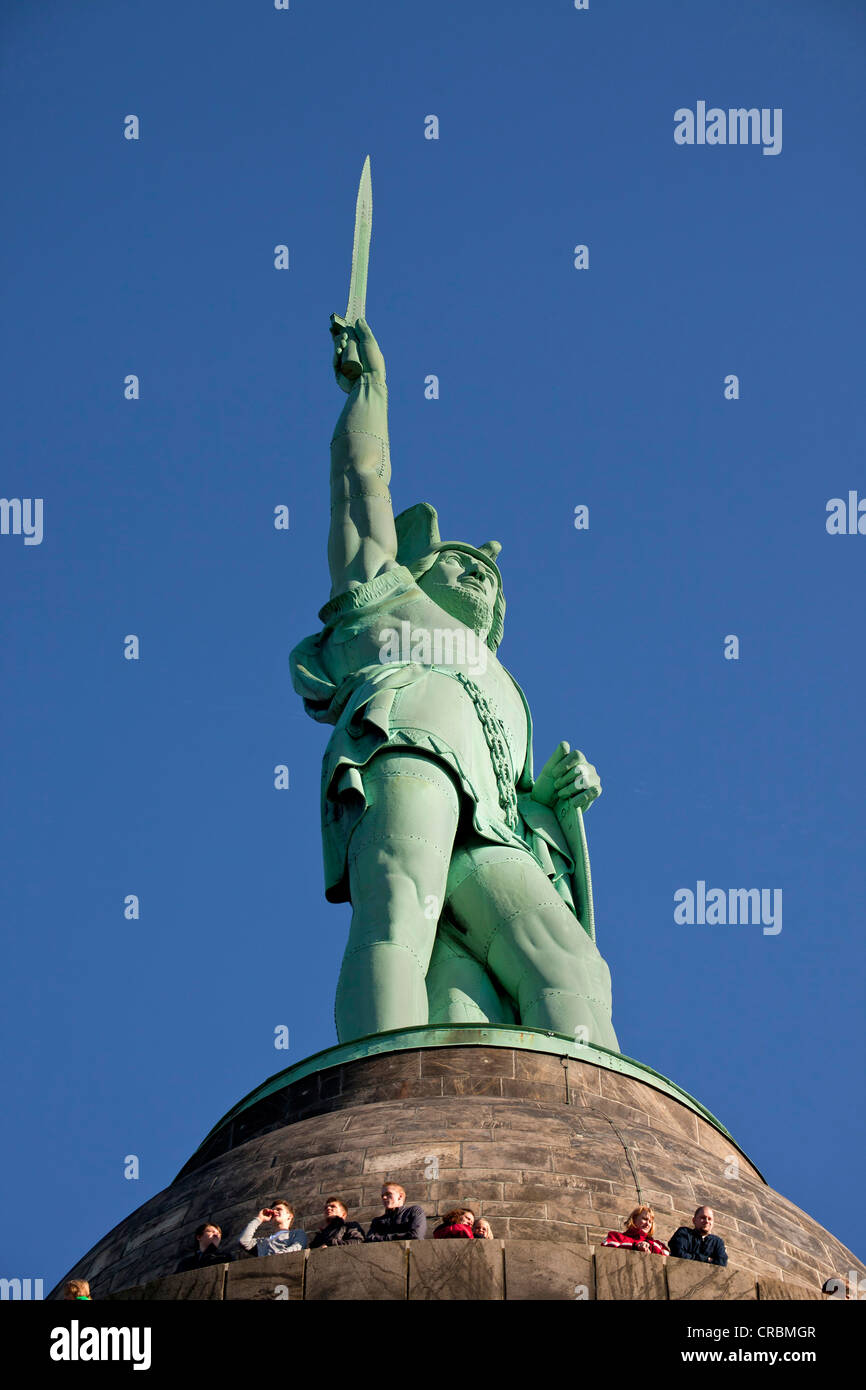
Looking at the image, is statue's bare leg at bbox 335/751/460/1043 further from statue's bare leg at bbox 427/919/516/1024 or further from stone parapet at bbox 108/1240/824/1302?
stone parapet at bbox 108/1240/824/1302

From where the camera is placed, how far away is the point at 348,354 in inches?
758

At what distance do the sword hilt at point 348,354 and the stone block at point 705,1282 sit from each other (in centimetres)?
1079

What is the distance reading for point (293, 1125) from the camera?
13156 mm

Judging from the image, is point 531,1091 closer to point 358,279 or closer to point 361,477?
point 361,477

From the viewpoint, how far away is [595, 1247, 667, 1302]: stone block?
991 centimetres

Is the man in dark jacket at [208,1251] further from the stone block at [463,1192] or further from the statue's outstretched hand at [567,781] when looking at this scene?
the statue's outstretched hand at [567,781]

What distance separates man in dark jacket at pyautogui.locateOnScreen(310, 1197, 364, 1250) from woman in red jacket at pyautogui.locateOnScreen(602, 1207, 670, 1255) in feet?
4.16

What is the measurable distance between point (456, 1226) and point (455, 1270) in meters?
0.54

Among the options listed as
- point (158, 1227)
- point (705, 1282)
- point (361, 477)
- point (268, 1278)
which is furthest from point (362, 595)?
Answer: point (705, 1282)

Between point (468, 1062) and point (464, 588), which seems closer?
point (468, 1062)

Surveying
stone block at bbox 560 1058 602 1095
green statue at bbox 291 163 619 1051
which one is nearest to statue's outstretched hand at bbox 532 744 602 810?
green statue at bbox 291 163 619 1051

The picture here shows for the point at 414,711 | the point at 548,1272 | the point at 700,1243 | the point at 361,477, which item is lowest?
the point at 548,1272
